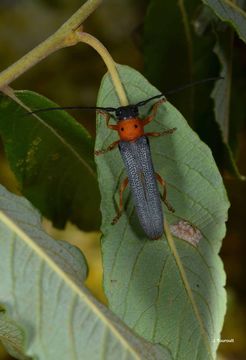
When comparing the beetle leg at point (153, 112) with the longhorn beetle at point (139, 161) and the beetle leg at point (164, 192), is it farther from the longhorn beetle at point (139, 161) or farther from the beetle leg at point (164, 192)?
the beetle leg at point (164, 192)

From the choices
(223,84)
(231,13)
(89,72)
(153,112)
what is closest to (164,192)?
(153,112)

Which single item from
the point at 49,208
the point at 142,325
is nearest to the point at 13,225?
the point at 142,325

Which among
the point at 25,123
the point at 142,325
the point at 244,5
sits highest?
the point at 244,5

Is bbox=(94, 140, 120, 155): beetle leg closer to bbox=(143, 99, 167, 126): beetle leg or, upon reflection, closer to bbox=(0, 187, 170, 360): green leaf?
bbox=(143, 99, 167, 126): beetle leg

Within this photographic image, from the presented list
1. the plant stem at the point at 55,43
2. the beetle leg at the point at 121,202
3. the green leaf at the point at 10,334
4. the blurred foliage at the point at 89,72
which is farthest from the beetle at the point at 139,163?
the blurred foliage at the point at 89,72

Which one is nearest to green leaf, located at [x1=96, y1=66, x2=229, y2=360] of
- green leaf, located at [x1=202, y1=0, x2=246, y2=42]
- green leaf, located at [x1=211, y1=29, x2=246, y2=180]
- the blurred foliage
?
green leaf, located at [x1=202, y1=0, x2=246, y2=42]

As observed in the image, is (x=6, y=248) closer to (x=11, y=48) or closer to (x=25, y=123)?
(x=25, y=123)

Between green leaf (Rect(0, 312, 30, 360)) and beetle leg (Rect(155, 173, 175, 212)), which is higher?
beetle leg (Rect(155, 173, 175, 212))
